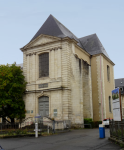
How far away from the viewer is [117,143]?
32.1ft

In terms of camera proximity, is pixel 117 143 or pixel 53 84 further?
pixel 53 84

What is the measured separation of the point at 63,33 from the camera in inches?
1029

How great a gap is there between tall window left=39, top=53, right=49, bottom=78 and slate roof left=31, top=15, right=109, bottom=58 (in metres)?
3.14

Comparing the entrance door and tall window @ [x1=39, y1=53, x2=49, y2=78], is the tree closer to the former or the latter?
the entrance door

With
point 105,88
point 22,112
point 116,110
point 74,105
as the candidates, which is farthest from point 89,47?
point 116,110

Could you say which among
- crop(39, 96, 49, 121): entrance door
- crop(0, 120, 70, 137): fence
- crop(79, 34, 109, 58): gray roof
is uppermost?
crop(79, 34, 109, 58): gray roof

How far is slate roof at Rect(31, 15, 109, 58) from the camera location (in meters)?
26.8

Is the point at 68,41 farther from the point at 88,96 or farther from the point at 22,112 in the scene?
the point at 22,112

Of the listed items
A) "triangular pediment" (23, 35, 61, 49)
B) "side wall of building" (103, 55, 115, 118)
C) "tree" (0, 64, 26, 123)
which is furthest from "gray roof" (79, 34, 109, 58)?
"tree" (0, 64, 26, 123)

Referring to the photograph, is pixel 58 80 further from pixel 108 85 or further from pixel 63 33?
pixel 108 85

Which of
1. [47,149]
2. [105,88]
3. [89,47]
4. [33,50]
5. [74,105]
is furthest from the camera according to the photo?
[89,47]

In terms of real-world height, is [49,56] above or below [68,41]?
below

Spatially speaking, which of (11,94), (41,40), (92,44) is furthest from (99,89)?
(11,94)

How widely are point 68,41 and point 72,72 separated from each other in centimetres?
A: 383
